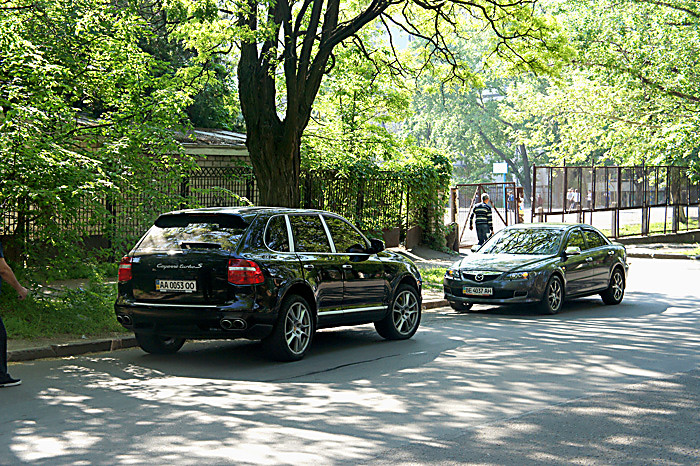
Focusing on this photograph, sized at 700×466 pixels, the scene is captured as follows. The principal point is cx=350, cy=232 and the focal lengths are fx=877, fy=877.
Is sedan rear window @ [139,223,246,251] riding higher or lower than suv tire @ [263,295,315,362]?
higher

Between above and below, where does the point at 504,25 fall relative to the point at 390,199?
above

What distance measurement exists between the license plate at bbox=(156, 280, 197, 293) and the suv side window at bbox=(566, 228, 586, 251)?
28.4 feet

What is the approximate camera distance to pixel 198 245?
9289 millimetres

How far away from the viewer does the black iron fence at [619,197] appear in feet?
101

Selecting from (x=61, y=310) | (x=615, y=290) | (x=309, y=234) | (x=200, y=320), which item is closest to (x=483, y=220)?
(x=615, y=290)

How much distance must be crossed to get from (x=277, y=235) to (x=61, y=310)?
134 inches

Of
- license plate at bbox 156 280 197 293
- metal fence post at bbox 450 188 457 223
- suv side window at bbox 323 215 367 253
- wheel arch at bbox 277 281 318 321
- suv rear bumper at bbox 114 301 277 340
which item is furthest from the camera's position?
metal fence post at bbox 450 188 457 223

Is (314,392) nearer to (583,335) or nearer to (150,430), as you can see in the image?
(150,430)

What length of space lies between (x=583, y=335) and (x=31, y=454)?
812 cm

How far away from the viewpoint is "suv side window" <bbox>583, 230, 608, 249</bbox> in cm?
1655

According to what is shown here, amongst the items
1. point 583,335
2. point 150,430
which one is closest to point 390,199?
point 583,335

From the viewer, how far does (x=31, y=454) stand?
5711 mm

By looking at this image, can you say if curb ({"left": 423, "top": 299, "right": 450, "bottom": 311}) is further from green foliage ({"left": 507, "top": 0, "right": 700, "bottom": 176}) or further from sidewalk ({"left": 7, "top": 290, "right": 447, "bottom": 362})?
green foliage ({"left": 507, "top": 0, "right": 700, "bottom": 176})

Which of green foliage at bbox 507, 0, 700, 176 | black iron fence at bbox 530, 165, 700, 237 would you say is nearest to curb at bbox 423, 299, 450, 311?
black iron fence at bbox 530, 165, 700, 237
